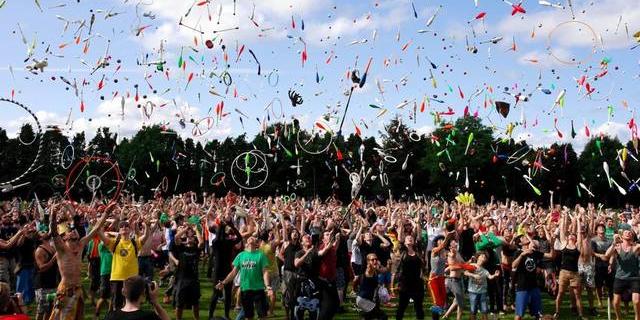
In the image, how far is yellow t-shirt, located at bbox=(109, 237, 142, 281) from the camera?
424 inches

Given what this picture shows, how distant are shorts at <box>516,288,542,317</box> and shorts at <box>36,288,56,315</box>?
7285 millimetres

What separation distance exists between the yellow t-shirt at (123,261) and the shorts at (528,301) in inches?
242

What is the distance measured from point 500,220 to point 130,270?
9819 millimetres

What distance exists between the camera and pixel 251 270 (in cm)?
1025

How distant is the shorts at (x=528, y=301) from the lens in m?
11.3

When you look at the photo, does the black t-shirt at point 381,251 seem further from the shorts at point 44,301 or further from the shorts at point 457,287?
the shorts at point 44,301

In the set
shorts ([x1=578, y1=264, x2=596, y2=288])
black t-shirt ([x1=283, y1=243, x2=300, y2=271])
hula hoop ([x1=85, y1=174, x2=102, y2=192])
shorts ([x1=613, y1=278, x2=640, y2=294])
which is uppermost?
hula hoop ([x1=85, y1=174, x2=102, y2=192])

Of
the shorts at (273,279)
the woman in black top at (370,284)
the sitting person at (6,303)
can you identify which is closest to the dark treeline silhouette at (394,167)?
the shorts at (273,279)

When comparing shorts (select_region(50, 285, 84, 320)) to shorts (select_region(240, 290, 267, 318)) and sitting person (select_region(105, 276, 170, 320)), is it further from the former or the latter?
sitting person (select_region(105, 276, 170, 320))

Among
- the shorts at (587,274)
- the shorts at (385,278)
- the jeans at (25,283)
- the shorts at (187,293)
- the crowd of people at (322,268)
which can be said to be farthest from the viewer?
the shorts at (385,278)

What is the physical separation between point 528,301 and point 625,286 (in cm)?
165

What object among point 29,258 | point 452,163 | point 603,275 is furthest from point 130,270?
point 452,163

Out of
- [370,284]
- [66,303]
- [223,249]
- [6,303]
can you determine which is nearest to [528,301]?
[370,284]

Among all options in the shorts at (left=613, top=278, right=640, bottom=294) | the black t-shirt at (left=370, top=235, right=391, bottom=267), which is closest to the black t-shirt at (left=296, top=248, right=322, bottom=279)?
the black t-shirt at (left=370, top=235, right=391, bottom=267)
